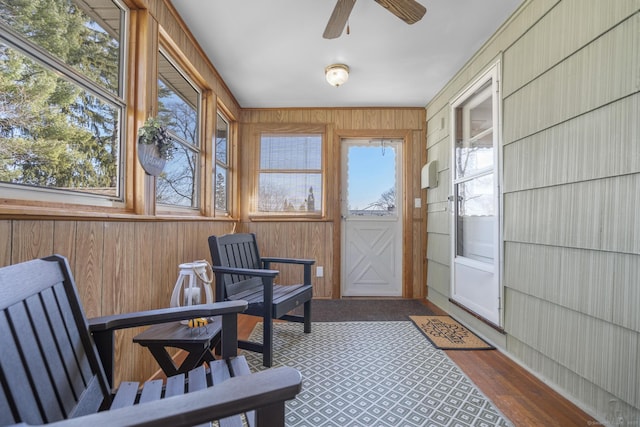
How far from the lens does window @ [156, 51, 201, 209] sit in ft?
6.89

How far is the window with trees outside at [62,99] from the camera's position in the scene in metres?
1.07

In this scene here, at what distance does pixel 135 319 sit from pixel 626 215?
211 cm

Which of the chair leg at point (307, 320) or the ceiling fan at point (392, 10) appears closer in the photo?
the ceiling fan at point (392, 10)

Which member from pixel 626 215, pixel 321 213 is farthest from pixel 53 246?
pixel 321 213

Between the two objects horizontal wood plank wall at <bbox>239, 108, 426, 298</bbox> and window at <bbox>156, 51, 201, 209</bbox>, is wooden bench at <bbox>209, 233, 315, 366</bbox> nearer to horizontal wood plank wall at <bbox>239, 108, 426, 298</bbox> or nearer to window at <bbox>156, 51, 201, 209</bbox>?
window at <bbox>156, 51, 201, 209</bbox>

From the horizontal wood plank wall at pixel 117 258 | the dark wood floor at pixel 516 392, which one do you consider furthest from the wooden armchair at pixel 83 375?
the dark wood floor at pixel 516 392

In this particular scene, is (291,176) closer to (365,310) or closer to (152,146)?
(365,310)

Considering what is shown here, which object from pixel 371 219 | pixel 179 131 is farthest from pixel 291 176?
pixel 179 131

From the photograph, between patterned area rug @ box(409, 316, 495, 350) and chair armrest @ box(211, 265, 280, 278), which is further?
patterned area rug @ box(409, 316, 495, 350)

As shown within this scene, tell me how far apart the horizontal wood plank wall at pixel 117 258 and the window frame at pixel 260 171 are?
159cm

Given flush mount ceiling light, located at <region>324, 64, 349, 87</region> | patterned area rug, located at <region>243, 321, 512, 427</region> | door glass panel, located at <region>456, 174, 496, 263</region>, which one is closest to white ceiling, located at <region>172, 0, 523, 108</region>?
flush mount ceiling light, located at <region>324, 64, 349, 87</region>

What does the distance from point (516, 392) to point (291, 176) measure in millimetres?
3012

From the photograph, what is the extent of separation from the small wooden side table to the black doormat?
151 centimetres

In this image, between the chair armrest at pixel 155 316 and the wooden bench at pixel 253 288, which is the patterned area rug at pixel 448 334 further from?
the chair armrest at pixel 155 316
